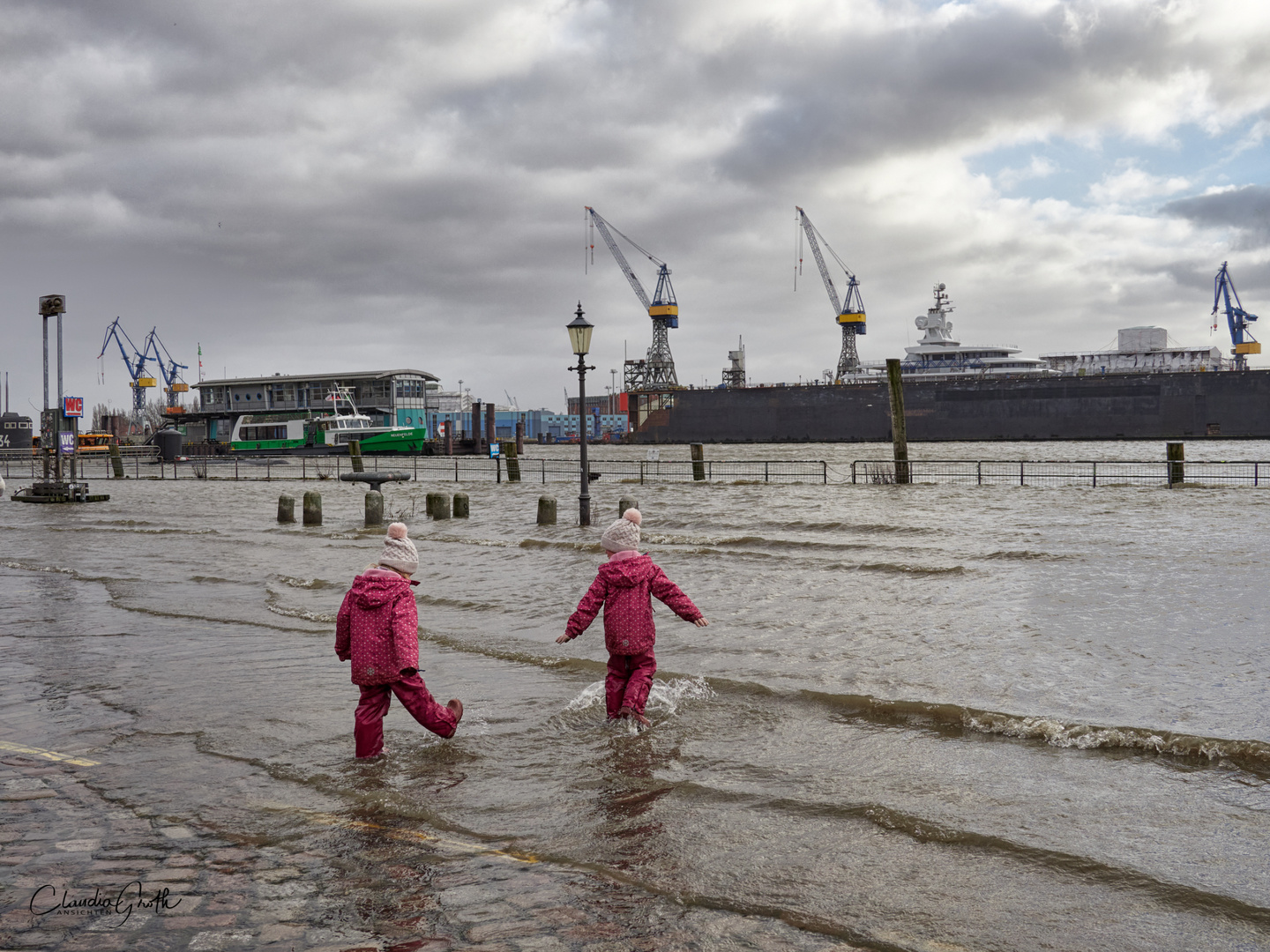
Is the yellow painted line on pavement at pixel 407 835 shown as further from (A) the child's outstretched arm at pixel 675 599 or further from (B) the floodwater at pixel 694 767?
(A) the child's outstretched arm at pixel 675 599

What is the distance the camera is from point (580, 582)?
41.2 feet

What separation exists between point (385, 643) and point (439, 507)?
57.2 feet

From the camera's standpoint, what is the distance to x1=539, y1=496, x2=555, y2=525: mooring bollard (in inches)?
788

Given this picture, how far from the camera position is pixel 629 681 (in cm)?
598

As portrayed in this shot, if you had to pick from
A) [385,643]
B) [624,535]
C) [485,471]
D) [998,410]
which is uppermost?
[998,410]

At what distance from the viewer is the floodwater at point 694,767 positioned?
348 cm

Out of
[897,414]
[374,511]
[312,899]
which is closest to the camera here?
[312,899]

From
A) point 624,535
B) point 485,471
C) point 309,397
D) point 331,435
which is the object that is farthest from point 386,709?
point 309,397

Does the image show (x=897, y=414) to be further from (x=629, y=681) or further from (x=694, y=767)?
(x=694, y=767)

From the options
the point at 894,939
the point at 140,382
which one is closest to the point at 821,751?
the point at 894,939

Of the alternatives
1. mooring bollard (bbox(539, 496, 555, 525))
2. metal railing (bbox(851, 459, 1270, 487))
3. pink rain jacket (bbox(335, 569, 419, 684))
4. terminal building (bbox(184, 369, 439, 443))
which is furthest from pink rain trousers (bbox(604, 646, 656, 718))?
terminal building (bbox(184, 369, 439, 443))

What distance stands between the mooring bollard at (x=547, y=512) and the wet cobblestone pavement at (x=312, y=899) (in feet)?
51.8

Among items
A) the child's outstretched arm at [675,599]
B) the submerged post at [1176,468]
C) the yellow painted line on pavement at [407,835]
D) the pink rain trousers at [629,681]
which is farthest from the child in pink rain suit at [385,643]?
the submerged post at [1176,468]

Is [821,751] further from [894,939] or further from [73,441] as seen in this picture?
[73,441]
